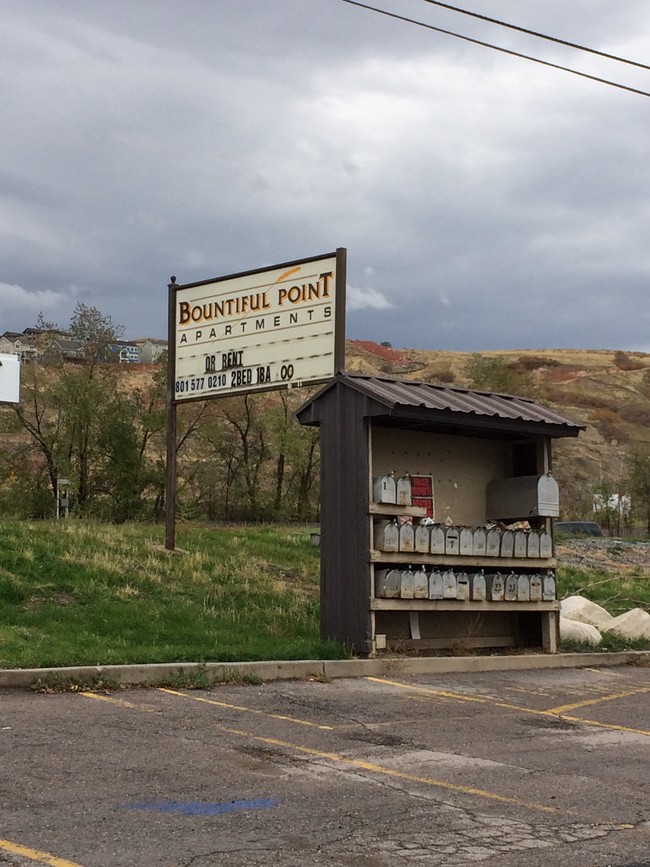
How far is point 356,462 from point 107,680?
462cm

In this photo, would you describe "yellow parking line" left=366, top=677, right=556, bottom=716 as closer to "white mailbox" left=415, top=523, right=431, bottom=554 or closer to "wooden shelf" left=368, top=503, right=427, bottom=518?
"white mailbox" left=415, top=523, right=431, bottom=554

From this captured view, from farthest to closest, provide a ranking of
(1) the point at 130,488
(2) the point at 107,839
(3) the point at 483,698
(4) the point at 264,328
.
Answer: (1) the point at 130,488, (4) the point at 264,328, (3) the point at 483,698, (2) the point at 107,839

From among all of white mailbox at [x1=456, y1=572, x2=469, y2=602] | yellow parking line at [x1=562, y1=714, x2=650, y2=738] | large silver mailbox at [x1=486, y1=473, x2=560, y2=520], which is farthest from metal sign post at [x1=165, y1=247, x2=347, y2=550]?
yellow parking line at [x1=562, y1=714, x2=650, y2=738]

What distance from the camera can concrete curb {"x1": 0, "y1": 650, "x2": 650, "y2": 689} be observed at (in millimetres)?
10586

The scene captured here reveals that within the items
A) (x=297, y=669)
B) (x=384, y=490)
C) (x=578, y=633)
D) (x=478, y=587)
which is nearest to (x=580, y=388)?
(x=578, y=633)

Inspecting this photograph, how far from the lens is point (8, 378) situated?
15.1m

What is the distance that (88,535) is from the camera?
61.8 ft

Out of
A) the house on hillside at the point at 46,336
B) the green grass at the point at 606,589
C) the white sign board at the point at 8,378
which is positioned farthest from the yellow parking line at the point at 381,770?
the house on hillside at the point at 46,336

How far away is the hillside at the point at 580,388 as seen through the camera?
89625mm

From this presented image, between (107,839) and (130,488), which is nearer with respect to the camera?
(107,839)

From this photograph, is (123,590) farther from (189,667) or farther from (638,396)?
(638,396)

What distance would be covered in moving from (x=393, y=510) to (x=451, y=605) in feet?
5.21

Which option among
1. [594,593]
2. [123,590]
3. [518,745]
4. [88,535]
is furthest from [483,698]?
[594,593]

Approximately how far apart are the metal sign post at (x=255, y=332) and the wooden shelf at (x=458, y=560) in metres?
4.25
